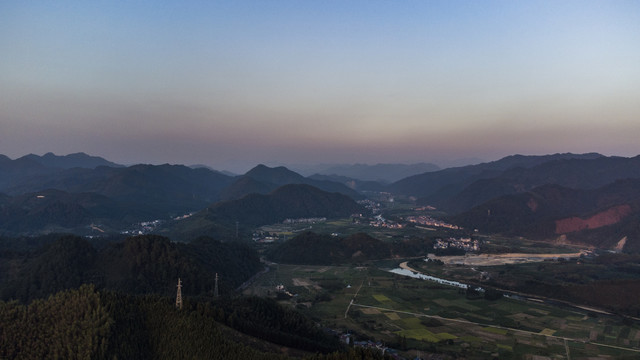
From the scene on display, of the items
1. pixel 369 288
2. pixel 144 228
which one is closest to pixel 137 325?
pixel 369 288

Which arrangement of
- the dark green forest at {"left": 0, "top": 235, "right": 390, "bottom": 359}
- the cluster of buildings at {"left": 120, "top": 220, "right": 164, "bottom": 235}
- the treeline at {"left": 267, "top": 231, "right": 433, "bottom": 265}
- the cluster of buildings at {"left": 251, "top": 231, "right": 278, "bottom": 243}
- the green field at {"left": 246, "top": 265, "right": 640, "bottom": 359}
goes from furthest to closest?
the cluster of buildings at {"left": 120, "top": 220, "right": 164, "bottom": 235} < the cluster of buildings at {"left": 251, "top": 231, "right": 278, "bottom": 243} < the treeline at {"left": 267, "top": 231, "right": 433, "bottom": 265} < the green field at {"left": 246, "top": 265, "right": 640, "bottom": 359} < the dark green forest at {"left": 0, "top": 235, "right": 390, "bottom": 359}

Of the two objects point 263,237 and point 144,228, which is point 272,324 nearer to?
point 263,237

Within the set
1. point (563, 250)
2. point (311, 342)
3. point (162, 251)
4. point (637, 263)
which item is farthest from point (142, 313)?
point (563, 250)

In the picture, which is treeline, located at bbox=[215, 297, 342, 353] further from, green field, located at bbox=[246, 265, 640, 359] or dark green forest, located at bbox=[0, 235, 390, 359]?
green field, located at bbox=[246, 265, 640, 359]

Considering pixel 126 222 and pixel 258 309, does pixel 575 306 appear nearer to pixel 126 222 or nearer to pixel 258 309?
pixel 258 309

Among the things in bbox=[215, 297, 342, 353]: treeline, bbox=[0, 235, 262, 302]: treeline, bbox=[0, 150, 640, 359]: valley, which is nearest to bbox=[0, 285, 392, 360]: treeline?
bbox=[0, 150, 640, 359]: valley

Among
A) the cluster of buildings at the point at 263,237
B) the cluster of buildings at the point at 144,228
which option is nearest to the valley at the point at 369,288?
the cluster of buildings at the point at 263,237
